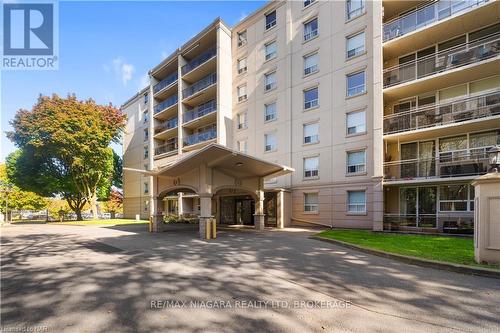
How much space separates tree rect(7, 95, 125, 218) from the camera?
3222 cm

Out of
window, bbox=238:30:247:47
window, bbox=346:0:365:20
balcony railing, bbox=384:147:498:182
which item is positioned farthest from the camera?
window, bbox=238:30:247:47

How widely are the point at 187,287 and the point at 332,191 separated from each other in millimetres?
16590

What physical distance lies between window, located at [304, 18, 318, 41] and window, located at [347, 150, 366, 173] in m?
10.6

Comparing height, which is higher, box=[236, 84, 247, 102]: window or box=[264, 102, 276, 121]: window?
box=[236, 84, 247, 102]: window

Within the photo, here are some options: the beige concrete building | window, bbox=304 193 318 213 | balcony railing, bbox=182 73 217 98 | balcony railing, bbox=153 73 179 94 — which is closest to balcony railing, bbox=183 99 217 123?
the beige concrete building

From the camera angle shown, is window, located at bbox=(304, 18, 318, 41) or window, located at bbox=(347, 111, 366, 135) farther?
window, located at bbox=(304, 18, 318, 41)

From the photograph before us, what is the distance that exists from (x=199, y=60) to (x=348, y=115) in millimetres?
18774

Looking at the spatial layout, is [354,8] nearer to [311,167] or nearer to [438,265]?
[311,167]

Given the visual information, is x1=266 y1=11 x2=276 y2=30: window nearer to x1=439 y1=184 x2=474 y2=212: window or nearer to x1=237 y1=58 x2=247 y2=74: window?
x1=237 y1=58 x2=247 y2=74: window

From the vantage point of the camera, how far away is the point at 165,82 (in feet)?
122

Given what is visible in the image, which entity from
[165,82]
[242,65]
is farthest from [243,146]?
[165,82]

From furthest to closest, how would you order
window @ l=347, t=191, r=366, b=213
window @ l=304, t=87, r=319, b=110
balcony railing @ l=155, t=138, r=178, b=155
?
1. balcony railing @ l=155, t=138, r=178, b=155
2. window @ l=304, t=87, r=319, b=110
3. window @ l=347, t=191, r=366, b=213

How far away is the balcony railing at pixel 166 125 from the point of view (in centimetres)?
3586

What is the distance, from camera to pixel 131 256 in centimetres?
1049
